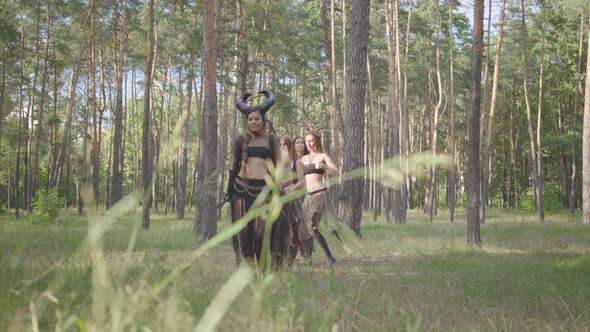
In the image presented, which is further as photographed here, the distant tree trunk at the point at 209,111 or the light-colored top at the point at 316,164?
the distant tree trunk at the point at 209,111

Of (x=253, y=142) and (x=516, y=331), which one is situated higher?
(x=253, y=142)

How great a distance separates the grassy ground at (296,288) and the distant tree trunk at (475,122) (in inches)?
38.3

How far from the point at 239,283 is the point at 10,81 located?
3646cm

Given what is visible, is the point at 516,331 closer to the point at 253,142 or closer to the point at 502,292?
the point at 502,292

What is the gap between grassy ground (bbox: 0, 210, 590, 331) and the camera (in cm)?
137

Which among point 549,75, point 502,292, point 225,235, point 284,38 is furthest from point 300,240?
point 549,75

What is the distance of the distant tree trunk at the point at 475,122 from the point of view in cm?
1297

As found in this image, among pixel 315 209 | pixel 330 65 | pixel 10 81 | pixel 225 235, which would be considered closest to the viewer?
pixel 225 235

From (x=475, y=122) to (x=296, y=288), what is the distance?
11.4 metres

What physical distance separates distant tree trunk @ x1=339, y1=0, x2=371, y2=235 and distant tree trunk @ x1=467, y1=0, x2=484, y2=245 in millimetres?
2555

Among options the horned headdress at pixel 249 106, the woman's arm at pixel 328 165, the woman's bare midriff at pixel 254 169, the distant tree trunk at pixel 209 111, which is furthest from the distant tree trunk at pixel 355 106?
the horned headdress at pixel 249 106

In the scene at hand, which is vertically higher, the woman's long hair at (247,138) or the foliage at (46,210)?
the woman's long hair at (247,138)

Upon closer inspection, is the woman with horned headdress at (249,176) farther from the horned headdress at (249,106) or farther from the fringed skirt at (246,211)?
the horned headdress at (249,106)

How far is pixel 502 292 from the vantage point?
619 cm
